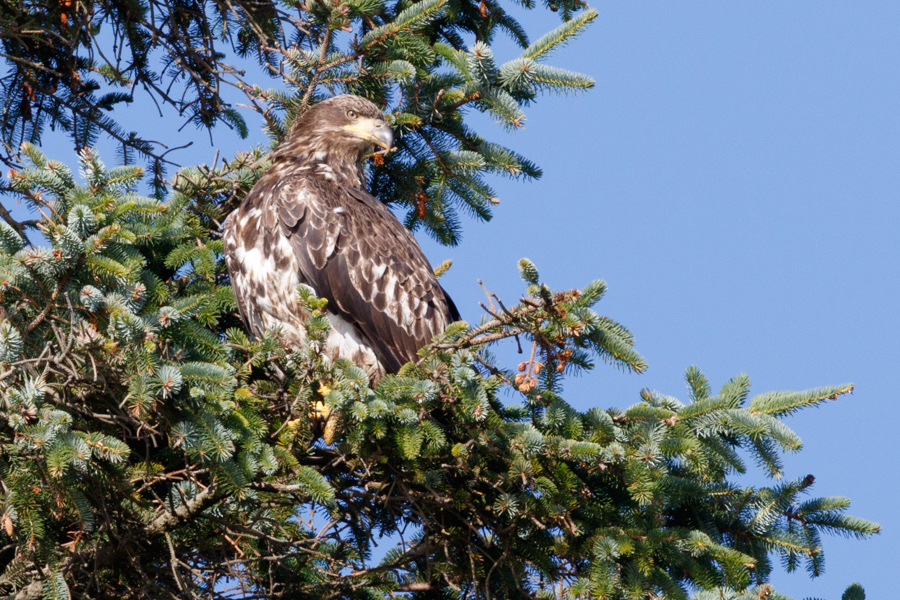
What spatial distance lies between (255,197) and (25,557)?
2.53 m

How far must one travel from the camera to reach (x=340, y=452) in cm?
446

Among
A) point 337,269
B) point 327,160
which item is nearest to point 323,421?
point 337,269

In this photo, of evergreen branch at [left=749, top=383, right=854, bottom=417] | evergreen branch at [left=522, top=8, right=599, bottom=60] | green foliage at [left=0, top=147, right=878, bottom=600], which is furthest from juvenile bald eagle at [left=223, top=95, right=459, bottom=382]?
evergreen branch at [left=749, top=383, right=854, bottom=417]

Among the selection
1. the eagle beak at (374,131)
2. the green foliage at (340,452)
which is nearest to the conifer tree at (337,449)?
the green foliage at (340,452)

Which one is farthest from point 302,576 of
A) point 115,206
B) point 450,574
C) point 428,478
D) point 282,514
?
point 115,206

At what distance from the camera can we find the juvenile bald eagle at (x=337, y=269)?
5617 mm

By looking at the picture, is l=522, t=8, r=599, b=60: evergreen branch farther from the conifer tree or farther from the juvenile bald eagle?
the juvenile bald eagle

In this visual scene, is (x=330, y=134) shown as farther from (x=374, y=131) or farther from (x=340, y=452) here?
(x=340, y=452)

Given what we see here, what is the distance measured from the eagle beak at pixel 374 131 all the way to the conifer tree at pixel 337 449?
783mm

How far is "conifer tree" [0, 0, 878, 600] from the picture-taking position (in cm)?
373

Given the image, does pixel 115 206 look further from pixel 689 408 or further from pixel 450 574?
pixel 689 408

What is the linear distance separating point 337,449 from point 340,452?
0.02 metres

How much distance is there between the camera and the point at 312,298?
4055 mm

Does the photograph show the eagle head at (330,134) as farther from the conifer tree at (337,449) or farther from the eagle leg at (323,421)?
the eagle leg at (323,421)
